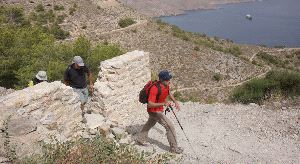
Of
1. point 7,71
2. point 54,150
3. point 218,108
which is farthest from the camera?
point 7,71

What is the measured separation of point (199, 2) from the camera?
165625 millimetres

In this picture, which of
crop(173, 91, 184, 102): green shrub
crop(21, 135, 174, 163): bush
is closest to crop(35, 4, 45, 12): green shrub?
crop(173, 91, 184, 102): green shrub

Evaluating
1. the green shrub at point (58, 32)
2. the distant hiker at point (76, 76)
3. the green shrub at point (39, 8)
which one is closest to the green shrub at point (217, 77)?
the green shrub at point (58, 32)

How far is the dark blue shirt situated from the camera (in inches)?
411

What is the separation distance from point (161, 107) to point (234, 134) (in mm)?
3314

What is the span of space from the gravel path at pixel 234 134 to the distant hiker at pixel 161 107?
0.30 m

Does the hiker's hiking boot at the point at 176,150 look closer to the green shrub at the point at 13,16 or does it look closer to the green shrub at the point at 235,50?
the green shrub at the point at 13,16

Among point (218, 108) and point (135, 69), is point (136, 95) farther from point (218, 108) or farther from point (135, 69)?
point (218, 108)

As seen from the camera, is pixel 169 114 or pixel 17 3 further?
pixel 17 3

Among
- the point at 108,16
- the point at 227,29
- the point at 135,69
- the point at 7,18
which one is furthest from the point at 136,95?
the point at 227,29

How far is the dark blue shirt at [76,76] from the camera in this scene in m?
10.4

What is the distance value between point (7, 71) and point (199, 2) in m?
147

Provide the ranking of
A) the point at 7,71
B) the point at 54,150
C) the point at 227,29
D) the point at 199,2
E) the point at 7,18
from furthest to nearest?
the point at 199,2
the point at 227,29
the point at 7,18
the point at 7,71
the point at 54,150

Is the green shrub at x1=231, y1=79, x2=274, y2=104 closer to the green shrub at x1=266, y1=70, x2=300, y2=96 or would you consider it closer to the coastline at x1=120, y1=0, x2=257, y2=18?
the green shrub at x1=266, y1=70, x2=300, y2=96
